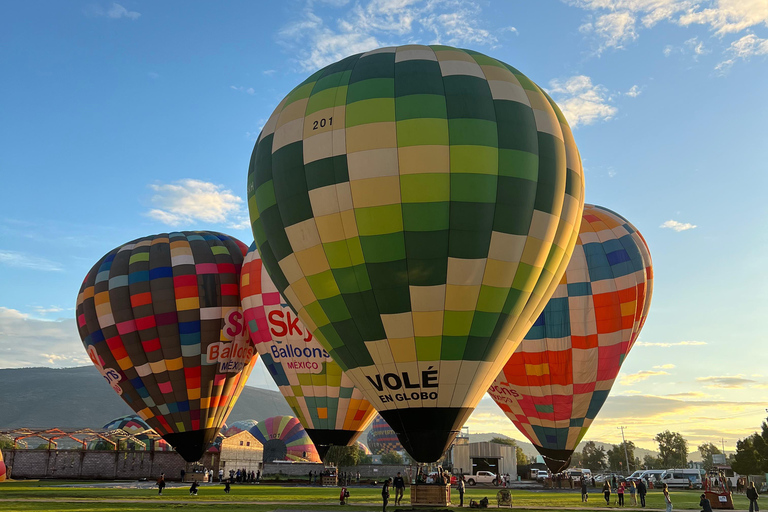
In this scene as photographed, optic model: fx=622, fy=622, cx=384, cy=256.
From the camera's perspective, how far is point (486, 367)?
1517cm

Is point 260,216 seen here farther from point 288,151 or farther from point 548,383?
point 548,383

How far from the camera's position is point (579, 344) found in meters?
23.6

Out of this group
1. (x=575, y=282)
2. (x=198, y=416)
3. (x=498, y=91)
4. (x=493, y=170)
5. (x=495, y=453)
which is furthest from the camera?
(x=495, y=453)

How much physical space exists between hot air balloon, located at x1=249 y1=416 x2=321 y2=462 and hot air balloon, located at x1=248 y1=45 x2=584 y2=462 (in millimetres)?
50895

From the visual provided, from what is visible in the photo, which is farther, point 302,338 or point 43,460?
point 43,460

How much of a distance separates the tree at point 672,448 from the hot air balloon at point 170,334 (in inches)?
3452

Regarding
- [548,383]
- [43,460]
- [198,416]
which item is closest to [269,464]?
[43,460]

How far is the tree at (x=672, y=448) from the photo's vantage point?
95625 millimetres

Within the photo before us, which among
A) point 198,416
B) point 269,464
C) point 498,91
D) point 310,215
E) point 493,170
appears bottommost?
point 269,464

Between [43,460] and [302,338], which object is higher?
[302,338]

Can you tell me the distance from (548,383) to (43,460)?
34.7 m

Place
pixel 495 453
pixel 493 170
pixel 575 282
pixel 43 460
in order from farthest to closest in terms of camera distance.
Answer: pixel 495 453 → pixel 43 460 → pixel 575 282 → pixel 493 170

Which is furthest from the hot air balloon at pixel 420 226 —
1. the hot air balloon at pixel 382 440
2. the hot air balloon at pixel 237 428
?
the hot air balloon at pixel 382 440

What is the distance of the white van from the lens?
42.6 metres
